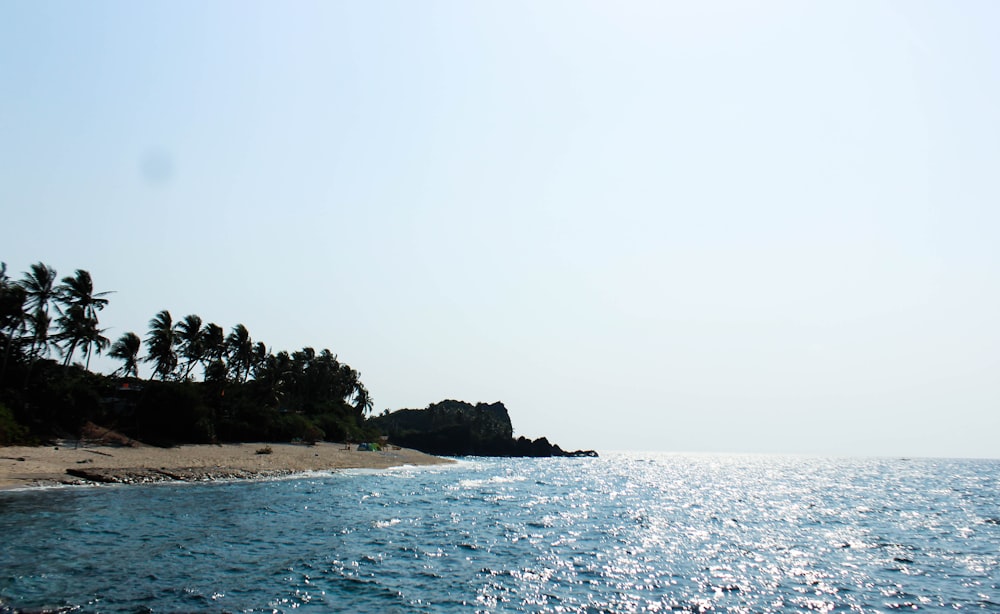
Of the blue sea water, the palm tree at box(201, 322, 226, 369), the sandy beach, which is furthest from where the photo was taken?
the palm tree at box(201, 322, 226, 369)

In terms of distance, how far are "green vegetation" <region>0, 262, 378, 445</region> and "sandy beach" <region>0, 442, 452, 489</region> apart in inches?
182

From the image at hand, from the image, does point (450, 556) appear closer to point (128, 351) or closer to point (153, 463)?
point (153, 463)

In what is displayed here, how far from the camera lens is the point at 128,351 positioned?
83188 millimetres

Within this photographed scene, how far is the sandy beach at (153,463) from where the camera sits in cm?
4366

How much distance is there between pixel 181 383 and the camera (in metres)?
79.1

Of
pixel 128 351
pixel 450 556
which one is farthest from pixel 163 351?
pixel 450 556

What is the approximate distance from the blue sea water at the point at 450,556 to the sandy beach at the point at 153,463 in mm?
4235

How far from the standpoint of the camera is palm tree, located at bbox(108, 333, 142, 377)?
8250cm

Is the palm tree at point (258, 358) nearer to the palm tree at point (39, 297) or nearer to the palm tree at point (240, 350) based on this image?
the palm tree at point (240, 350)

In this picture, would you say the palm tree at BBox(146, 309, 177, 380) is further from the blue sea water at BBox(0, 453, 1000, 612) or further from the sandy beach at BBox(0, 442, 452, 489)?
the blue sea water at BBox(0, 453, 1000, 612)

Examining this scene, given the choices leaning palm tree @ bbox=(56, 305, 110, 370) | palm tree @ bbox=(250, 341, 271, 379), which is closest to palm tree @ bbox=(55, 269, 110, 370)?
leaning palm tree @ bbox=(56, 305, 110, 370)

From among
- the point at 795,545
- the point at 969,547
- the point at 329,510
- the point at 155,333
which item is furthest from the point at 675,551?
the point at 155,333

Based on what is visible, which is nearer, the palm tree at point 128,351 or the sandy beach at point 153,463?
the sandy beach at point 153,463

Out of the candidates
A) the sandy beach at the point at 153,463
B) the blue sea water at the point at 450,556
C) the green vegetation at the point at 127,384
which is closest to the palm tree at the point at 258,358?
the green vegetation at the point at 127,384
